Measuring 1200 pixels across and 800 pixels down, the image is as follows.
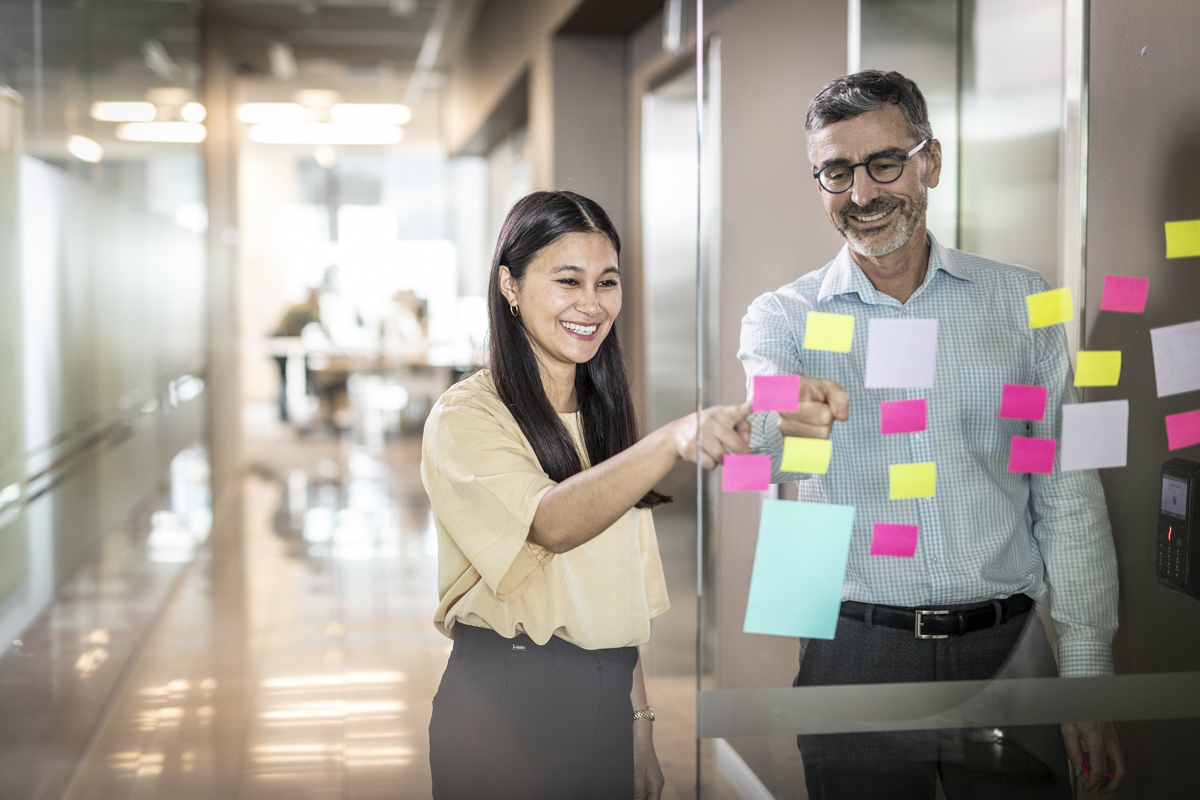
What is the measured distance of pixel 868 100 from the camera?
1321 millimetres

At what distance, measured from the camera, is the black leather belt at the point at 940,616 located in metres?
1.38

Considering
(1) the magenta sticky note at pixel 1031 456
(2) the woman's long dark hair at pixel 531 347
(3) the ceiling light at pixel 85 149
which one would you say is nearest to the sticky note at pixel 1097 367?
(1) the magenta sticky note at pixel 1031 456

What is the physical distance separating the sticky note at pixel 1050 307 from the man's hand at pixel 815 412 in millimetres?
302

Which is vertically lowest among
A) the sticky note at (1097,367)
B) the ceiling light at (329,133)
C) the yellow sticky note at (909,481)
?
the yellow sticky note at (909,481)

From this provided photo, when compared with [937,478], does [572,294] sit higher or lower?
higher

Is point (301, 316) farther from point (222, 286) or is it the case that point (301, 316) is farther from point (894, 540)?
point (894, 540)

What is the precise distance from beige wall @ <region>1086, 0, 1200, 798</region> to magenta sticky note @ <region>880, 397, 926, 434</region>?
30cm

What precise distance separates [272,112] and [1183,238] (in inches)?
408

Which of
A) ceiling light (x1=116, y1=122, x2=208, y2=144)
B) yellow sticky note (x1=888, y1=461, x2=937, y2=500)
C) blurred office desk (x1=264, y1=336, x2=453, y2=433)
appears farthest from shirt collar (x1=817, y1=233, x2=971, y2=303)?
blurred office desk (x1=264, y1=336, x2=453, y2=433)

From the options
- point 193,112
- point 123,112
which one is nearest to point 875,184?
point 123,112

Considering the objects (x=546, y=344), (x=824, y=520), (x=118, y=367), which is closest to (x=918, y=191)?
(x=824, y=520)

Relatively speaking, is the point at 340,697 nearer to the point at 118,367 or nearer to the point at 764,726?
the point at 118,367

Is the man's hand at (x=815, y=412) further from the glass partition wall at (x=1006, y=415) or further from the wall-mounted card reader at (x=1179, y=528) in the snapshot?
the wall-mounted card reader at (x=1179, y=528)

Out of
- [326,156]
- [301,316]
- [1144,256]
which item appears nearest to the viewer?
[1144,256]
